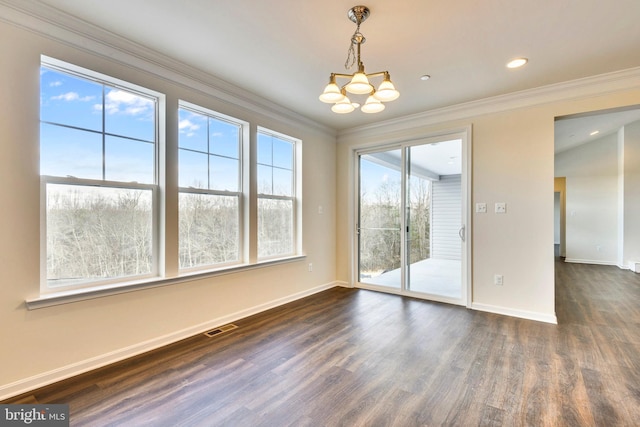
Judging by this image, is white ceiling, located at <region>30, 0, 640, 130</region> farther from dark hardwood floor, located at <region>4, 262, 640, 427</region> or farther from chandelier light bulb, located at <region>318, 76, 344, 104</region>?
dark hardwood floor, located at <region>4, 262, 640, 427</region>

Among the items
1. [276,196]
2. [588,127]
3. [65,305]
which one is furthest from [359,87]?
[588,127]

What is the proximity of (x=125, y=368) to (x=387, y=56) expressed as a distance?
3.44 metres

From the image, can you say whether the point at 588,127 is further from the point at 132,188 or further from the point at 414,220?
the point at 132,188

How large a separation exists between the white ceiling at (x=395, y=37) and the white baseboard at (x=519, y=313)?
2.61 metres

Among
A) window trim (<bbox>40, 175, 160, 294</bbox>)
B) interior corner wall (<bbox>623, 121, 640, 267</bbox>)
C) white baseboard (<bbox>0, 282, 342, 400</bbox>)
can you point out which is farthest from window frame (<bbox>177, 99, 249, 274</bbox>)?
interior corner wall (<bbox>623, 121, 640, 267</bbox>)

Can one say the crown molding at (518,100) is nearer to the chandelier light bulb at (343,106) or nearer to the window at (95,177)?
the chandelier light bulb at (343,106)

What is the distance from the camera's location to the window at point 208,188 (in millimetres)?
3025

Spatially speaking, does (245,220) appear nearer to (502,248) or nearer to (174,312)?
(174,312)

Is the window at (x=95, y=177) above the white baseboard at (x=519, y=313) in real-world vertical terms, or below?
above

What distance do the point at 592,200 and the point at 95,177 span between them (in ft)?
33.5

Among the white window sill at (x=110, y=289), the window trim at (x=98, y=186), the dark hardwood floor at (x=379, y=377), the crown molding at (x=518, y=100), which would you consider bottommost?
the dark hardwood floor at (x=379, y=377)

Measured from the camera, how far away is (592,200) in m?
7.51

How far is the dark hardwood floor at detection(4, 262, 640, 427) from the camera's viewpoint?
178cm

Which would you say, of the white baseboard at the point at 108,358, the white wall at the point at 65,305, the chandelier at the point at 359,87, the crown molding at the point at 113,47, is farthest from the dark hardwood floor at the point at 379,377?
the crown molding at the point at 113,47
